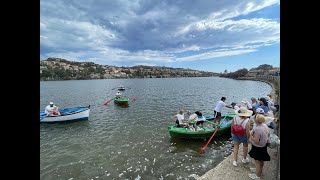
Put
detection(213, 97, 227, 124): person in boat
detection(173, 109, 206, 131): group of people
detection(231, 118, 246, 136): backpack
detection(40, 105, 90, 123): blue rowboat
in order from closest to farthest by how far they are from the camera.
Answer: detection(231, 118, 246, 136): backpack < detection(173, 109, 206, 131): group of people < detection(213, 97, 227, 124): person in boat < detection(40, 105, 90, 123): blue rowboat

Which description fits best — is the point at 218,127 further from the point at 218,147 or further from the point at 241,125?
the point at 241,125

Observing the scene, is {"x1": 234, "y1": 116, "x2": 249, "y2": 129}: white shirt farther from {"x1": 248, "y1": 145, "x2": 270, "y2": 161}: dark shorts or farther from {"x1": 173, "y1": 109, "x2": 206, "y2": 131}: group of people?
{"x1": 173, "y1": 109, "x2": 206, "y2": 131}: group of people

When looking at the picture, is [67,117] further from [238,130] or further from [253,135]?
[253,135]

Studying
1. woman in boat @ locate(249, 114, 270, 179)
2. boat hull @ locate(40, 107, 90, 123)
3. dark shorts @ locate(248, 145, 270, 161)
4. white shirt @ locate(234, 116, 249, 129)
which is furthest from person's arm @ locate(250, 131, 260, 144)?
boat hull @ locate(40, 107, 90, 123)

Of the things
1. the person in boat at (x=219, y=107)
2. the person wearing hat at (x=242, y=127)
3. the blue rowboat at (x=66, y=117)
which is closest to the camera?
the person wearing hat at (x=242, y=127)

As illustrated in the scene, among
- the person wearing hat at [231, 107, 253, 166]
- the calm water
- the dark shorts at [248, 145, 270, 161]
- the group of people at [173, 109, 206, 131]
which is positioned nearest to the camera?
the dark shorts at [248, 145, 270, 161]

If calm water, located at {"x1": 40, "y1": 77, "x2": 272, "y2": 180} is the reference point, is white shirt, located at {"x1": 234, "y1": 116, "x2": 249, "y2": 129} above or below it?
above

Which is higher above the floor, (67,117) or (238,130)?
(238,130)

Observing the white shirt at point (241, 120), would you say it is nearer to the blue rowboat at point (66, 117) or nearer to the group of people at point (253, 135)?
the group of people at point (253, 135)

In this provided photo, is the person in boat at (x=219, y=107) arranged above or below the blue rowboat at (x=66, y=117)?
above

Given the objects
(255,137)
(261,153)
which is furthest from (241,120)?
(261,153)

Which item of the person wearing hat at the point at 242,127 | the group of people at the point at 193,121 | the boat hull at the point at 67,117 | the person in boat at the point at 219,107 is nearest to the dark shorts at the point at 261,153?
the person wearing hat at the point at 242,127

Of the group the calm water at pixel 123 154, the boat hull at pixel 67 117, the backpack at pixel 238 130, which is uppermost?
the backpack at pixel 238 130
